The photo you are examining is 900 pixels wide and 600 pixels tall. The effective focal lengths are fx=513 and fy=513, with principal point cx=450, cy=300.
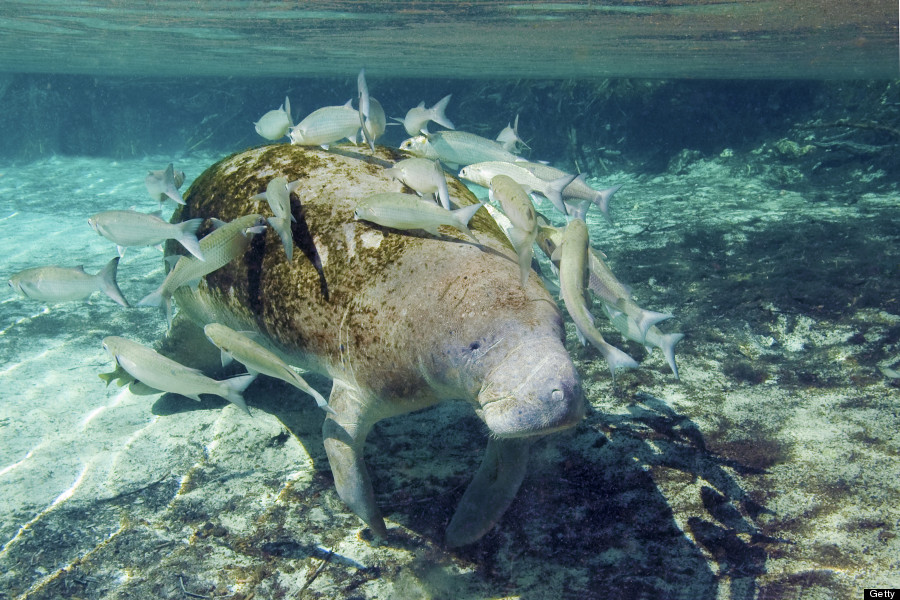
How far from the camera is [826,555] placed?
9.00ft

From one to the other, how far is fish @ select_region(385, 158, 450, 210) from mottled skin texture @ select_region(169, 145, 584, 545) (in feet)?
0.80

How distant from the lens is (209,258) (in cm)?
335

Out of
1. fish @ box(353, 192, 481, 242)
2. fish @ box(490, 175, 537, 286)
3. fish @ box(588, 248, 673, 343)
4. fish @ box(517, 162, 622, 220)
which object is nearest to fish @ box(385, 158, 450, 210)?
fish @ box(353, 192, 481, 242)

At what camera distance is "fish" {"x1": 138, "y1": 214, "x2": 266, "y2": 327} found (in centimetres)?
332

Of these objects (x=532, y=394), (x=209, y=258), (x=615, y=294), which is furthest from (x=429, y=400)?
(x=209, y=258)

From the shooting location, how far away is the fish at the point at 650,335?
3.32 m

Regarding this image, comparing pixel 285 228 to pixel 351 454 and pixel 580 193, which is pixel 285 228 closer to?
pixel 351 454

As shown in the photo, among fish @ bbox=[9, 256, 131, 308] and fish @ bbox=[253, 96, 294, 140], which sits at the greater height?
fish @ bbox=[253, 96, 294, 140]

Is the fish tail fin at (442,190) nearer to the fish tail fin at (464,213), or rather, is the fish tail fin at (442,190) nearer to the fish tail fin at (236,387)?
the fish tail fin at (464,213)

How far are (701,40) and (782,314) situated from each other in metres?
13.4

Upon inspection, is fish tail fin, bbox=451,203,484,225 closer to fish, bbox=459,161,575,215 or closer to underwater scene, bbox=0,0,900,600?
underwater scene, bbox=0,0,900,600

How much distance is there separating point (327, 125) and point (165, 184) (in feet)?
4.94

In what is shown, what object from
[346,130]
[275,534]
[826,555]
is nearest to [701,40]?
[346,130]

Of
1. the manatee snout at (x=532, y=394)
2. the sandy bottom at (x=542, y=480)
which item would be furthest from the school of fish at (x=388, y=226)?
the sandy bottom at (x=542, y=480)
